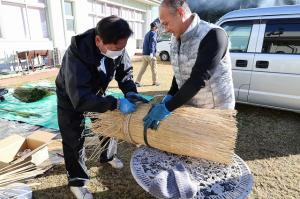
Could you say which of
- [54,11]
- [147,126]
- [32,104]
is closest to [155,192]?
[147,126]

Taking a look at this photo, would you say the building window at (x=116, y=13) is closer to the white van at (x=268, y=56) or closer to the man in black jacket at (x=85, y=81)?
the white van at (x=268, y=56)

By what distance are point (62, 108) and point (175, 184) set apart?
53.2 inches

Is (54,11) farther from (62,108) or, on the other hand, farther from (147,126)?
(147,126)

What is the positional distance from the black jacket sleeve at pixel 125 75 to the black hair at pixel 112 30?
0.66 meters

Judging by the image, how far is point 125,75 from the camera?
2674 millimetres

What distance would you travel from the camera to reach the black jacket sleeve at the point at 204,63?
1.70 meters

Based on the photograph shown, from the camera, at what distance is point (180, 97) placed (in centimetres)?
174

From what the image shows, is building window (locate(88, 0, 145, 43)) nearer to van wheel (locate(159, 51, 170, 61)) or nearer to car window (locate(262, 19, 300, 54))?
van wheel (locate(159, 51, 170, 61))

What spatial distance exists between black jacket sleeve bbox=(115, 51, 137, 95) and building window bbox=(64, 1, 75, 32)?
868 centimetres

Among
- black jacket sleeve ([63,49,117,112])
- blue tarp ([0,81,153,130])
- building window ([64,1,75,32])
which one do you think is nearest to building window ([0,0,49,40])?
building window ([64,1,75,32])

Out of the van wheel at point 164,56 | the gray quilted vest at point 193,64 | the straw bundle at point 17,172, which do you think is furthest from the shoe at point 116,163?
the van wheel at point 164,56

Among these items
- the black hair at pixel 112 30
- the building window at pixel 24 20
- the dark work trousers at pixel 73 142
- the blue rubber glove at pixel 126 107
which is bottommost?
the dark work trousers at pixel 73 142

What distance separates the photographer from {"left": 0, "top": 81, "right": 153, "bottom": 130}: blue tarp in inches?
180

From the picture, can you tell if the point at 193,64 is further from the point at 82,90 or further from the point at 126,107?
the point at 82,90
